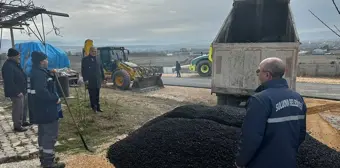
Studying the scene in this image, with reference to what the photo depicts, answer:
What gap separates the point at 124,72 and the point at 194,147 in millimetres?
10245

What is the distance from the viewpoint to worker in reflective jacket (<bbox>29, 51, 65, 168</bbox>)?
167 inches

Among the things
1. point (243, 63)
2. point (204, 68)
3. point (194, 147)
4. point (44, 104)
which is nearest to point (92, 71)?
point (44, 104)

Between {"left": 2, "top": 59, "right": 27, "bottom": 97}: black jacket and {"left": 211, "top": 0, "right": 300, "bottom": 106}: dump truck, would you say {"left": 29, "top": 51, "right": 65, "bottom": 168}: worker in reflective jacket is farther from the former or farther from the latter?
{"left": 211, "top": 0, "right": 300, "bottom": 106}: dump truck

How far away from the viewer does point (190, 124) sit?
4613 millimetres

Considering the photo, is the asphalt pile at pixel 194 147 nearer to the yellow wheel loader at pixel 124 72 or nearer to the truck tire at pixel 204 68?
the yellow wheel loader at pixel 124 72

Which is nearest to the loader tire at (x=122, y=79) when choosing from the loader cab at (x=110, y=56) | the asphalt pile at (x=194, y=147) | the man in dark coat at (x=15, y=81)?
the loader cab at (x=110, y=56)

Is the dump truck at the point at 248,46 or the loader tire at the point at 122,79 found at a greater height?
the dump truck at the point at 248,46

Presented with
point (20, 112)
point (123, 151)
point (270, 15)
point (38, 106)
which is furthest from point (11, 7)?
point (270, 15)

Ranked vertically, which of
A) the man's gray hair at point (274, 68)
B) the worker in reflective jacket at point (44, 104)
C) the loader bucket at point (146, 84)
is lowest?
the loader bucket at point (146, 84)

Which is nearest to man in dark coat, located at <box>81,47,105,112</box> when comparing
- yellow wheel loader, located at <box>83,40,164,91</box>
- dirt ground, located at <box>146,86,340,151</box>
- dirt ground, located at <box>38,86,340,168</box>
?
dirt ground, located at <box>38,86,340,168</box>

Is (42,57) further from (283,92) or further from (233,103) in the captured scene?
(233,103)

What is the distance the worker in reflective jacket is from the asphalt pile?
940mm

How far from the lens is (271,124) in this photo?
238 cm

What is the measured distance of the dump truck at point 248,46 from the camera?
7206 millimetres
